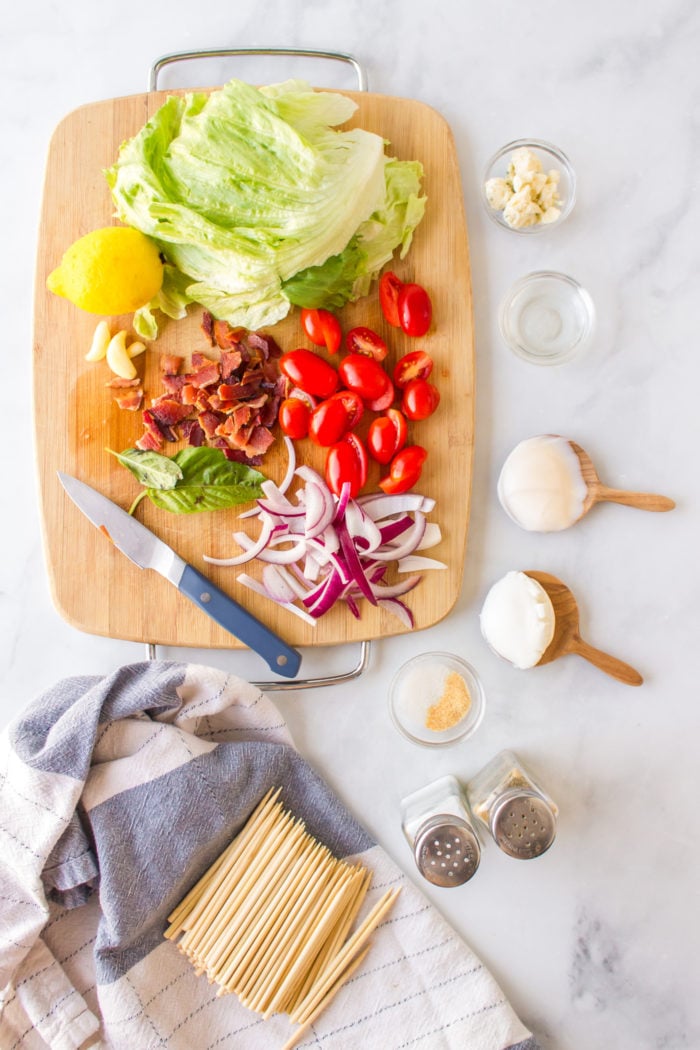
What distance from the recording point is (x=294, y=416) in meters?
1.84

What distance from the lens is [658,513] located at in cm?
200

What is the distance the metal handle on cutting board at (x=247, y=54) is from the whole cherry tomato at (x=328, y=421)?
2.61ft

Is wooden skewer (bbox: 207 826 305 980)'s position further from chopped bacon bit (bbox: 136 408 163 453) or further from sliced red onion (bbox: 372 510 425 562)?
chopped bacon bit (bbox: 136 408 163 453)

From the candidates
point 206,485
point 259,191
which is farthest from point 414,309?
point 206,485

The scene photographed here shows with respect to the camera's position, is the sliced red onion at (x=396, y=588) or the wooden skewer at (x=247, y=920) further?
the sliced red onion at (x=396, y=588)

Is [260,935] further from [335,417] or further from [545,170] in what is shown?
[545,170]

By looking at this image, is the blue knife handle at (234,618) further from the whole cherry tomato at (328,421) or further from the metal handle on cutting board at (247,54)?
the metal handle on cutting board at (247,54)

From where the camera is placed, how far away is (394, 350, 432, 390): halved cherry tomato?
1.85 meters

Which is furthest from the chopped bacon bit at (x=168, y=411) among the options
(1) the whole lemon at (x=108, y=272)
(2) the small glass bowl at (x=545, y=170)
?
(2) the small glass bowl at (x=545, y=170)

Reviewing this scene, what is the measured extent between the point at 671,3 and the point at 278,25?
0.99m

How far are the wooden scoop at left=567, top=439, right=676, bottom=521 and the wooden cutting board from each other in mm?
284

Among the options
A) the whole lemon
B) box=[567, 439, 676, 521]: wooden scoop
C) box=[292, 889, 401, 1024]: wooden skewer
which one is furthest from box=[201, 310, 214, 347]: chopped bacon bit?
box=[292, 889, 401, 1024]: wooden skewer

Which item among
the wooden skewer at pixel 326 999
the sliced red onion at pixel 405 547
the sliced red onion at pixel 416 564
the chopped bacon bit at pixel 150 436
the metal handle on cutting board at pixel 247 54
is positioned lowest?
the wooden skewer at pixel 326 999

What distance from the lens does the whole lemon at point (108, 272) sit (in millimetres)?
1692
